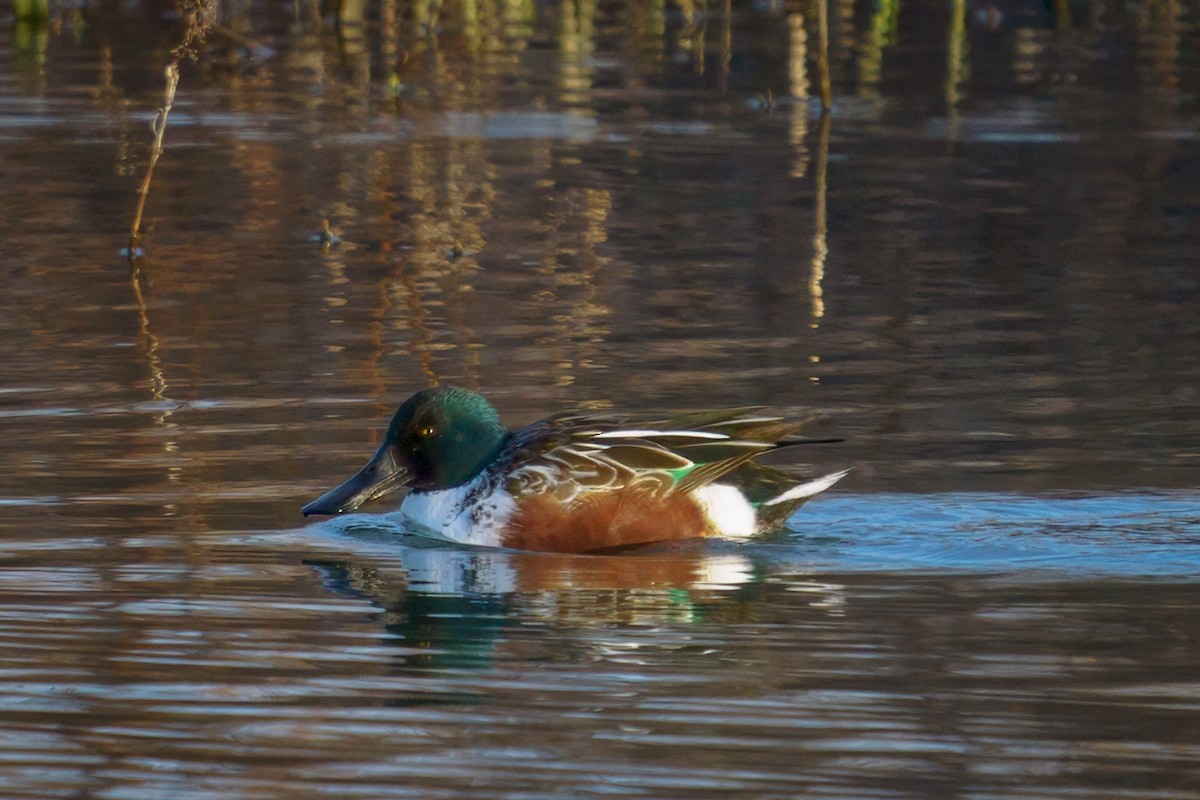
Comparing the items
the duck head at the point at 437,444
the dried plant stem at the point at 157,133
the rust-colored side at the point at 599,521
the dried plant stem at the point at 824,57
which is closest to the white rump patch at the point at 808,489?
the rust-colored side at the point at 599,521

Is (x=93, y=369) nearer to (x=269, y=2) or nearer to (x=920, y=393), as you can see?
(x=920, y=393)

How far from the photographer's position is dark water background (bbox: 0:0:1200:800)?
466cm

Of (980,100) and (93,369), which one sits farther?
(980,100)

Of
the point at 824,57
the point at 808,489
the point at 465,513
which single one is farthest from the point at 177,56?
the point at 824,57

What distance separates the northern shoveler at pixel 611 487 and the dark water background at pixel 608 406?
0.42ft

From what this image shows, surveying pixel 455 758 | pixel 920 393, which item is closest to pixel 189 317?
pixel 920 393

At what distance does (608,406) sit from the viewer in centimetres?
863

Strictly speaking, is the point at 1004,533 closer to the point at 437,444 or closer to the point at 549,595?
the point at 549,595

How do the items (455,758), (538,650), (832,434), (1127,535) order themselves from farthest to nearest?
1. (832,434)
2. (1127,535)
3. (538,650)
4. (455,758)

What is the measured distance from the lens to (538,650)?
5.48 metres

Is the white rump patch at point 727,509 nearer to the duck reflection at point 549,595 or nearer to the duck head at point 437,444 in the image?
the duck reflection at point 549,595

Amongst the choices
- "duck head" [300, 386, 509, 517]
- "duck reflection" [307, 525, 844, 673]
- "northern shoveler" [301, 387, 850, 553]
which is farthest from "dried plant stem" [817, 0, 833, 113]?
"duck reflection" [307, 525, 844, 673]

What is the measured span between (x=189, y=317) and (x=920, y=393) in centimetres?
391

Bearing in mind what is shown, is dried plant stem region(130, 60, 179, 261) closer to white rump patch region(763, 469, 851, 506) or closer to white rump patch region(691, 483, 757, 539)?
white rump patch region(691, 483, 757, 539)
